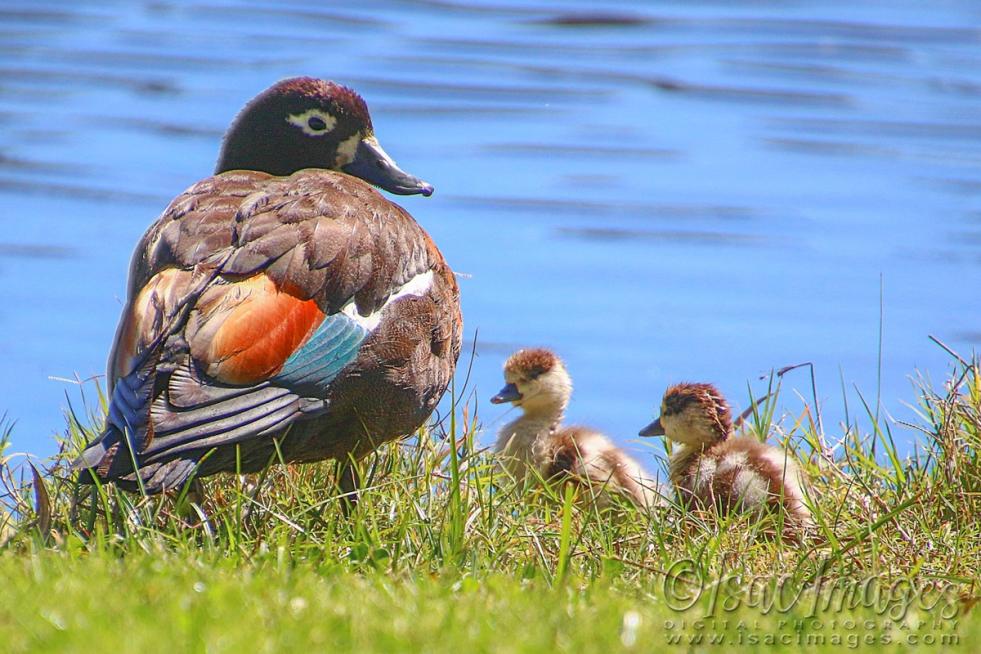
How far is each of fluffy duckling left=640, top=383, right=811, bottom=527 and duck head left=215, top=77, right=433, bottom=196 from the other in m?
1.36

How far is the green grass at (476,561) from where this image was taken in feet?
10.9

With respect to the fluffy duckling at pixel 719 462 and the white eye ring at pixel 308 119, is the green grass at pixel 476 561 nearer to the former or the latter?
the fluffy duckling at pixel 719 462

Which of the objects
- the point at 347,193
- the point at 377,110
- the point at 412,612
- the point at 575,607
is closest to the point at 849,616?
the point at 575,607

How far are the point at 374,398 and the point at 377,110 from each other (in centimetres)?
1026

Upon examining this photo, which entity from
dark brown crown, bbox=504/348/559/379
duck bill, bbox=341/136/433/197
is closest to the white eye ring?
duck bill, bbox=341/136/433/197

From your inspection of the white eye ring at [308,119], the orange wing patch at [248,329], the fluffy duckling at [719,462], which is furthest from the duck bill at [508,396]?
the orange wing patch at [248,329]

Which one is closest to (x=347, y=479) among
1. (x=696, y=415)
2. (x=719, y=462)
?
(x=719, y=462)

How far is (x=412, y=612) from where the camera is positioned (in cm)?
350

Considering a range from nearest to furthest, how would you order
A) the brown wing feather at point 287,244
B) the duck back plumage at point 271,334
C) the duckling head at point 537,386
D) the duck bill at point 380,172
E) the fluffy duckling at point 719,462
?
the duck back plumage at point 271,334 → the brown wing feather at point 287,244 → the fluffy duckling at point 719,462 → the duck bill at point 380,172 → the duckling head at point 537,386

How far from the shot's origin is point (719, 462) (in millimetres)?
5812

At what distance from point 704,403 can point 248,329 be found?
7.29 ft

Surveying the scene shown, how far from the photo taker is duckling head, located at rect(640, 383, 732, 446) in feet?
20.0

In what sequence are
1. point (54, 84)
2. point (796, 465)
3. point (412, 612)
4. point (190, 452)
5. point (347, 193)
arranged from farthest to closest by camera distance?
point (54, 84), point (796, 465), point (347, 193), point (190, 452), point (412, 612)

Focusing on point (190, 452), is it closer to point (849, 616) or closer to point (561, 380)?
point (849, 616)
